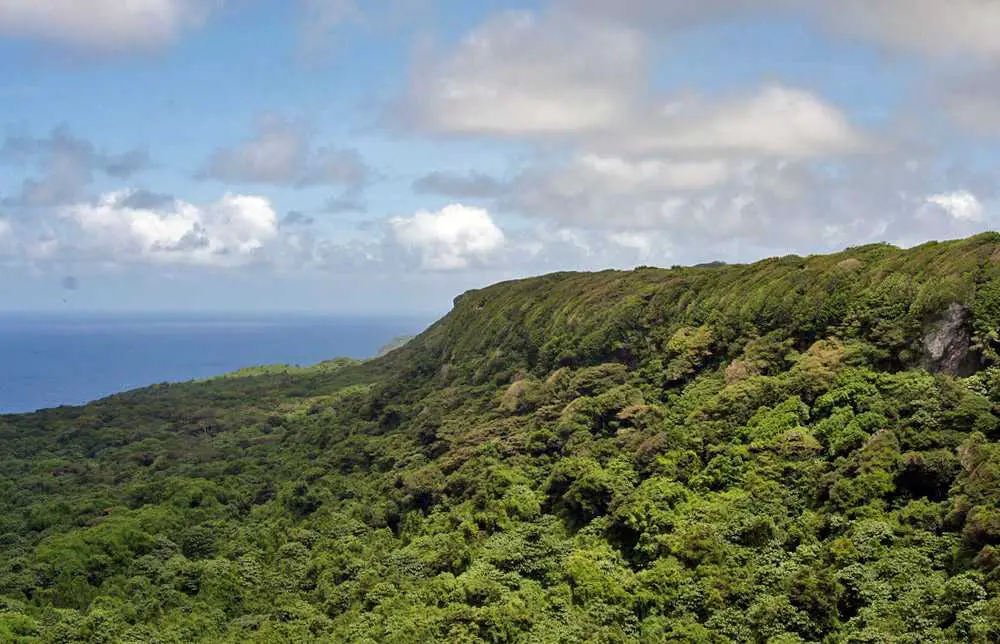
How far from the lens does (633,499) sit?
143ft

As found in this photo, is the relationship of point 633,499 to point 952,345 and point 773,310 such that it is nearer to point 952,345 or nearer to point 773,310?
point 952,345

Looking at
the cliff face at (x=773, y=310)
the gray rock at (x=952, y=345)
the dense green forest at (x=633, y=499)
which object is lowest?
the dense green forest at (x=633, y=499)

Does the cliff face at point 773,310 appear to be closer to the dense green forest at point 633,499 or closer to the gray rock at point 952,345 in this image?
the gray rock at point 952,345

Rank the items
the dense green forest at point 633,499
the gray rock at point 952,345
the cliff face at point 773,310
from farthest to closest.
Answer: the cliff face at point 773,310 < the gray rock at point 952,345 < the dense green forest at point 633,499

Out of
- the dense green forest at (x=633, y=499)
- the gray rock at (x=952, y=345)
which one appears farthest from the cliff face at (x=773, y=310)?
the dense green forest at (x=633, y=499)

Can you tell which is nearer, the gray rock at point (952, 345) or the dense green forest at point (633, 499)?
the dense green forest at point (633, 499)

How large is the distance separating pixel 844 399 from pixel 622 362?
21.9m

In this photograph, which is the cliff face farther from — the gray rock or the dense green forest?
the dense green forest

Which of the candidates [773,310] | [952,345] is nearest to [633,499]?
[952,345]

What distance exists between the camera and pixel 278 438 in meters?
90.4

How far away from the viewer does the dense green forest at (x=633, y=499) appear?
1335 inches

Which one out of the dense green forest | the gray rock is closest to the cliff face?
the gray rock

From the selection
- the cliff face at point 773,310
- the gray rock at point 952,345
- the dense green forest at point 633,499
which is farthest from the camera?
the cliff face at point 773,310

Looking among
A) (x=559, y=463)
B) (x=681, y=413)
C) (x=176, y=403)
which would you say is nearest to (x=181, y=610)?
(x=559, y=463)
